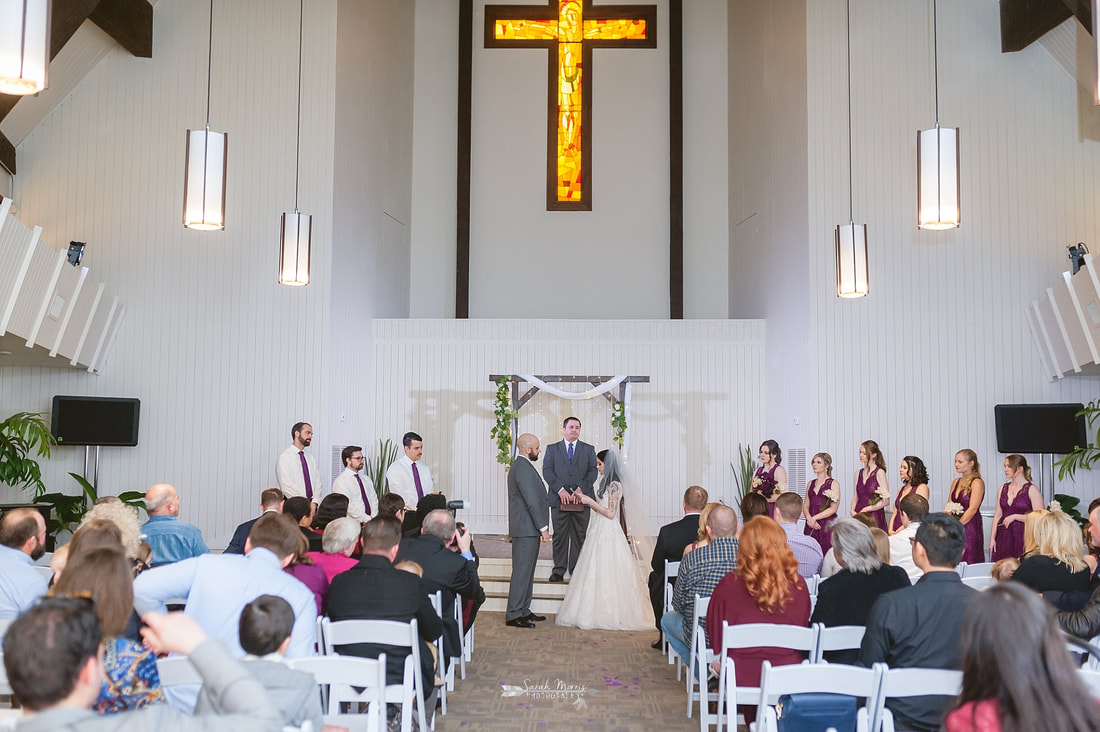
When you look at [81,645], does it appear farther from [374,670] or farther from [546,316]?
[546,316]

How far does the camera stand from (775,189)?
10.8m

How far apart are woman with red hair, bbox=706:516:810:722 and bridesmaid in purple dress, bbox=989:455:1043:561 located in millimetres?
3871

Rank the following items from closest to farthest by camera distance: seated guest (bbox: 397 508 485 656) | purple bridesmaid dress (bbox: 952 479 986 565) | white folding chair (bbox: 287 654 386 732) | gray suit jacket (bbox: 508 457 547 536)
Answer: white folding chair (bbox: 287 654 386 732) < seated guest (bbox: 397 508 485 656) < gray suit jacket (bbox: 508 457 547 536) < purple bridesmaid dress (bbox: 952 479 986 565)

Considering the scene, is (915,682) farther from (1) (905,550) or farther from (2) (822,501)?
(2) (822,501)

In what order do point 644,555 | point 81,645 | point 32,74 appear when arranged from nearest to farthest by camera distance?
point 81,645 → point 32,74 → point 644,555

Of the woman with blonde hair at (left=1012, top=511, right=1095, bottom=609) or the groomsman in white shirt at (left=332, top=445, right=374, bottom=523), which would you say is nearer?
the woman with blonde hair at (left=1012, top=511, right=1095, bottom=609)

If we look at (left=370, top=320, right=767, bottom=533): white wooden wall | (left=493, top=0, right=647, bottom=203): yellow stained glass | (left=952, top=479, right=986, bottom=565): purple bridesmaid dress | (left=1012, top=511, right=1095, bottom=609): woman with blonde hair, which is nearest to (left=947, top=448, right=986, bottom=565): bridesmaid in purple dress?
(left=952, top=479, right=986, bottom=565): purple bridesmaid dress

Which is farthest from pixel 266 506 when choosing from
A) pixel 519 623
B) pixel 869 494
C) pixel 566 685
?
pixel 869 494

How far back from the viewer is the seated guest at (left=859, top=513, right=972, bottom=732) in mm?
3201

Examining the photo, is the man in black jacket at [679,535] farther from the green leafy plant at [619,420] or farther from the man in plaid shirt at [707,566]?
the green leafy plant at [619,420]

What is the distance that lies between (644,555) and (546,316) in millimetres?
5367

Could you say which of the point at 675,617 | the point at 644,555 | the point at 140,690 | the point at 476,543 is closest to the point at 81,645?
the point at 140,690

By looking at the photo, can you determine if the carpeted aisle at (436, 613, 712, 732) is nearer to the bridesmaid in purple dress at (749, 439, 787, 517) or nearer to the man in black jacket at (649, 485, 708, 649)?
the man in black jacket at (649, 485, 708, 649)

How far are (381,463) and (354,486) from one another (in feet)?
7.48
